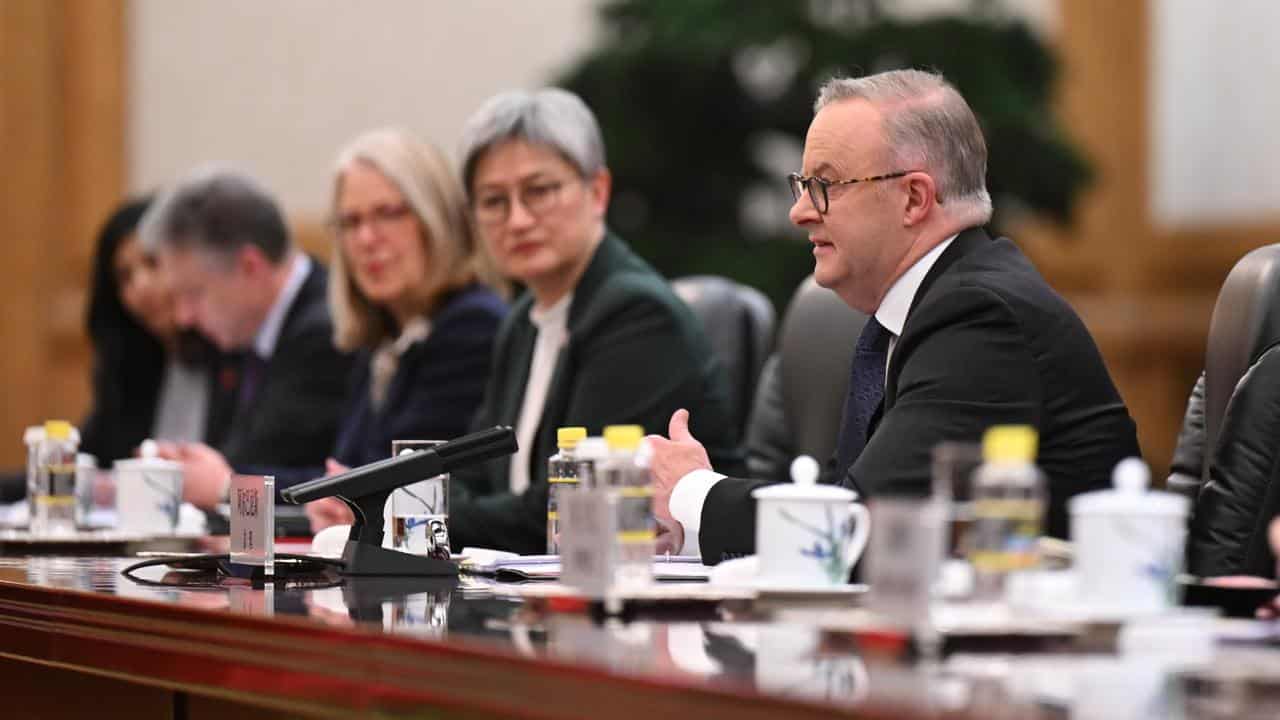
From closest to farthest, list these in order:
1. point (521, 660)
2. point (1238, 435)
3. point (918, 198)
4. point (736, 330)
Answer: point (521, 660) < point (1238, 435) < point (918, 198) < point (736, 330)

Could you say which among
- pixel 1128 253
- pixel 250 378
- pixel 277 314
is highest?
pixel 1128 253

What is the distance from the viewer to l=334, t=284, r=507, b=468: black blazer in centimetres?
384

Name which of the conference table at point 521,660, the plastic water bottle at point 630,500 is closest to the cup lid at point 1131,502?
the conference table at point 521,660

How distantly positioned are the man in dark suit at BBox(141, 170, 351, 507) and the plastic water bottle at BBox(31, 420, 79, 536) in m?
1.09

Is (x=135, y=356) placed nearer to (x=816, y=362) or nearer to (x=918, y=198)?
(x=816, y=362)

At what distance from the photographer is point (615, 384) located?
321 cm

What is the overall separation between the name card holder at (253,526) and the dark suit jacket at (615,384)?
0.79m

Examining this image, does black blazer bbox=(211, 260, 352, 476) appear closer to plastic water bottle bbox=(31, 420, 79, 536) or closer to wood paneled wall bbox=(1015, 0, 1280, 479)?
plastic water bottle bbox=(31, 420, 79, 536)

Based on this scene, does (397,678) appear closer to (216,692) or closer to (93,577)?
(216,692)

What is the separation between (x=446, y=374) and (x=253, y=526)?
1607 millimetres

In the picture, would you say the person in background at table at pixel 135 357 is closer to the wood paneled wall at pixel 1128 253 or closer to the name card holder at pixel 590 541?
the name card holder at pixel 590 541

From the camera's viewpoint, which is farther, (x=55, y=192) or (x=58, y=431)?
(x=55, y=192)

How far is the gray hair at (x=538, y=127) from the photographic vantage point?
3.42m

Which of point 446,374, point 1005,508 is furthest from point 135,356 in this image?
point 1005,508
